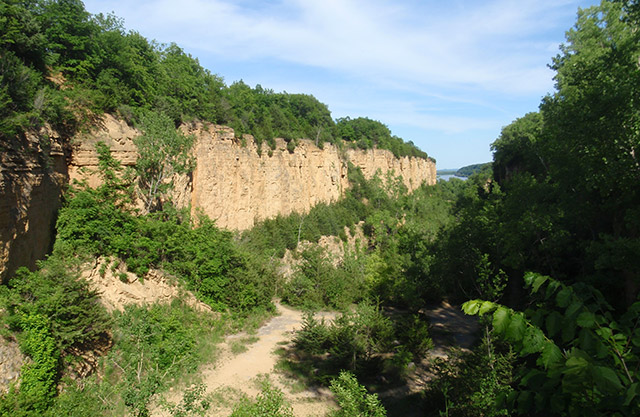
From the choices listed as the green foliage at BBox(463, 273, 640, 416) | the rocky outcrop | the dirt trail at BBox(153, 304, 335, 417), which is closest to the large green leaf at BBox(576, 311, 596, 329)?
the green foliage at BBox(463, 273, 640, 416)

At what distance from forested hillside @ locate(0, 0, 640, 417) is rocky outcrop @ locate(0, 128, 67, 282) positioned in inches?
21.1

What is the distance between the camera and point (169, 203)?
1820 centimetres

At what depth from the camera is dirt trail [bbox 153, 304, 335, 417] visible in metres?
10.7

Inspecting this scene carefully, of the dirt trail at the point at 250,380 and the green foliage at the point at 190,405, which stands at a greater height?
the green foliage at the point at 190,405

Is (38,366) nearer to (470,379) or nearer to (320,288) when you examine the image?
(470,379)

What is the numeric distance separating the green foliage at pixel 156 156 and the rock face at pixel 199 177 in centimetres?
60

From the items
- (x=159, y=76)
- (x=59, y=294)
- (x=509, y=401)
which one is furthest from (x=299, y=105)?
(x=509, y=401)

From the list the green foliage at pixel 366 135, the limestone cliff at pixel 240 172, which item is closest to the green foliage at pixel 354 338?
the limestone cliff at pixel 240 172

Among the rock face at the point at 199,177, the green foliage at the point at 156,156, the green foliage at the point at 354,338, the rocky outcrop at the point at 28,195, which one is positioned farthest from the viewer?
the green foliage at the point at 156,156

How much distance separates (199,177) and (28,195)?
1179 cm

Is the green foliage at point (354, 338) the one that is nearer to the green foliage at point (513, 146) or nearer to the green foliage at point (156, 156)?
the green foliage at point (156, 156)

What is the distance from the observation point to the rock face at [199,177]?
1099 cm

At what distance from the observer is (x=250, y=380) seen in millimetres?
12234

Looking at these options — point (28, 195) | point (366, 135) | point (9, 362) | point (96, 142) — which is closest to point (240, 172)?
point (96, 142)
